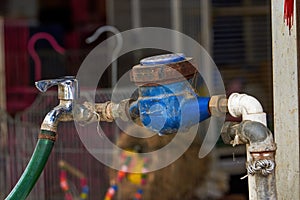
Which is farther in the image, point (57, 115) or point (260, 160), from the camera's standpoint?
point (57, 115)

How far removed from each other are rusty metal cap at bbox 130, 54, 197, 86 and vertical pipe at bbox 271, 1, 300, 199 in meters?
0.26

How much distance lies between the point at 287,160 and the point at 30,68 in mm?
3966

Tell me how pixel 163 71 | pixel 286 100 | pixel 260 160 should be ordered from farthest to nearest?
pixel 286 100
pixel 163 71
pixel 260 160

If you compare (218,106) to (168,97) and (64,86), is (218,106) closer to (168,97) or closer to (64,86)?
(168,97)

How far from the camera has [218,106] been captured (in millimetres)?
1664

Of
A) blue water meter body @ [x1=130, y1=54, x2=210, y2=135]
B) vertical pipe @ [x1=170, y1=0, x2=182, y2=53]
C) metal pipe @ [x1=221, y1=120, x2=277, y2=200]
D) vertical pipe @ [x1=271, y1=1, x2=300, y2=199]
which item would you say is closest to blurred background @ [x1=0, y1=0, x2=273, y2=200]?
vertical pipe @ [x1=170, y1=0, x2=182, y2=53]

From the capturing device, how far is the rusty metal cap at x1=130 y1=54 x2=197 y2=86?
5.38 feet

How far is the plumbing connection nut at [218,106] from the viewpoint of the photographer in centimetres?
166

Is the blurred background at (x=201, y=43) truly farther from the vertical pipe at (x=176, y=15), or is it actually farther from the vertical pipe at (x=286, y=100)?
the vertical pipe at (x=286, y=100)

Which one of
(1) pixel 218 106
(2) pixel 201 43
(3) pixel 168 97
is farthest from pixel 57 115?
(2) pixel 201 43

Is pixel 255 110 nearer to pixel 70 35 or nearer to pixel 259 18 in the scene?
pixel 259 18

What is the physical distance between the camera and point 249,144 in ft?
5.08

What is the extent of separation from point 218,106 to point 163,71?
15 centimetres

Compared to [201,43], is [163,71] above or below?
below
